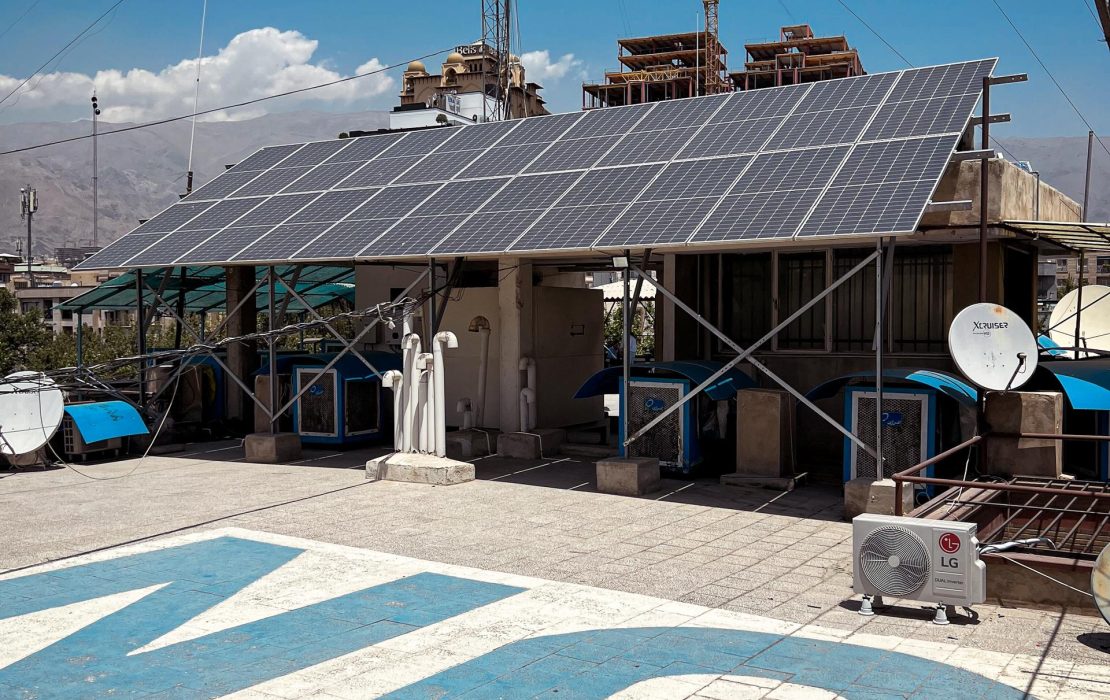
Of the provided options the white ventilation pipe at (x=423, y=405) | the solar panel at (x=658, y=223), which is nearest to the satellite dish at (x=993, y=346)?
the solar panel at (x=658, y=223)

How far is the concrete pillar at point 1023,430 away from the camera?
11953 millimetres

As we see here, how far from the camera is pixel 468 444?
17.0 metres

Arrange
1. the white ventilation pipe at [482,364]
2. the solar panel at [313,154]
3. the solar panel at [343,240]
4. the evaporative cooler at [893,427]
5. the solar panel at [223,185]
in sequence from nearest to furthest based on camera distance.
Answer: the evaporative cooler at [893,427], the solar panel at [343,240], the white ventilation pipe at [482,364], the solar panel at [223,185], the solar panel at [313,154]

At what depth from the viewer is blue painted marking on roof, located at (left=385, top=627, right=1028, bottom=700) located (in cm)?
647

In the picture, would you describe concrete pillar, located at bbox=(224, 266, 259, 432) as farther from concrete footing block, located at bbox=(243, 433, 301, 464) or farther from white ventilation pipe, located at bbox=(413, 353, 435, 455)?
white ventilation pipe, located at bbox=(413, 353, 435, 455)

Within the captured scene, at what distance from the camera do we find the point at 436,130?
799 inches

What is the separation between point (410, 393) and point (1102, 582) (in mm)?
9827

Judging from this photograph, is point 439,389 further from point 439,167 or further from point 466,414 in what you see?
point 439,167

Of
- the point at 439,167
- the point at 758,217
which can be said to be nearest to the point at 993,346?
the point at 758,217

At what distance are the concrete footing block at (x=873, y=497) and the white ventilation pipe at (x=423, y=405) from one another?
19.8 feet

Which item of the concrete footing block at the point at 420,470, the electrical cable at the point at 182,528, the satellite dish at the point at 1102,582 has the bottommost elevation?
the electrical cable at the point at 182,528

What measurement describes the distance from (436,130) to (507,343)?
16.8 feet

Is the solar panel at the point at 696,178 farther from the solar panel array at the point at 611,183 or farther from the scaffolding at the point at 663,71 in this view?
the scaffolding at the point at 663,71

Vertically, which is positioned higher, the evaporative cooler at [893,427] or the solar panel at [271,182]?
the solar panel at [271,182]
